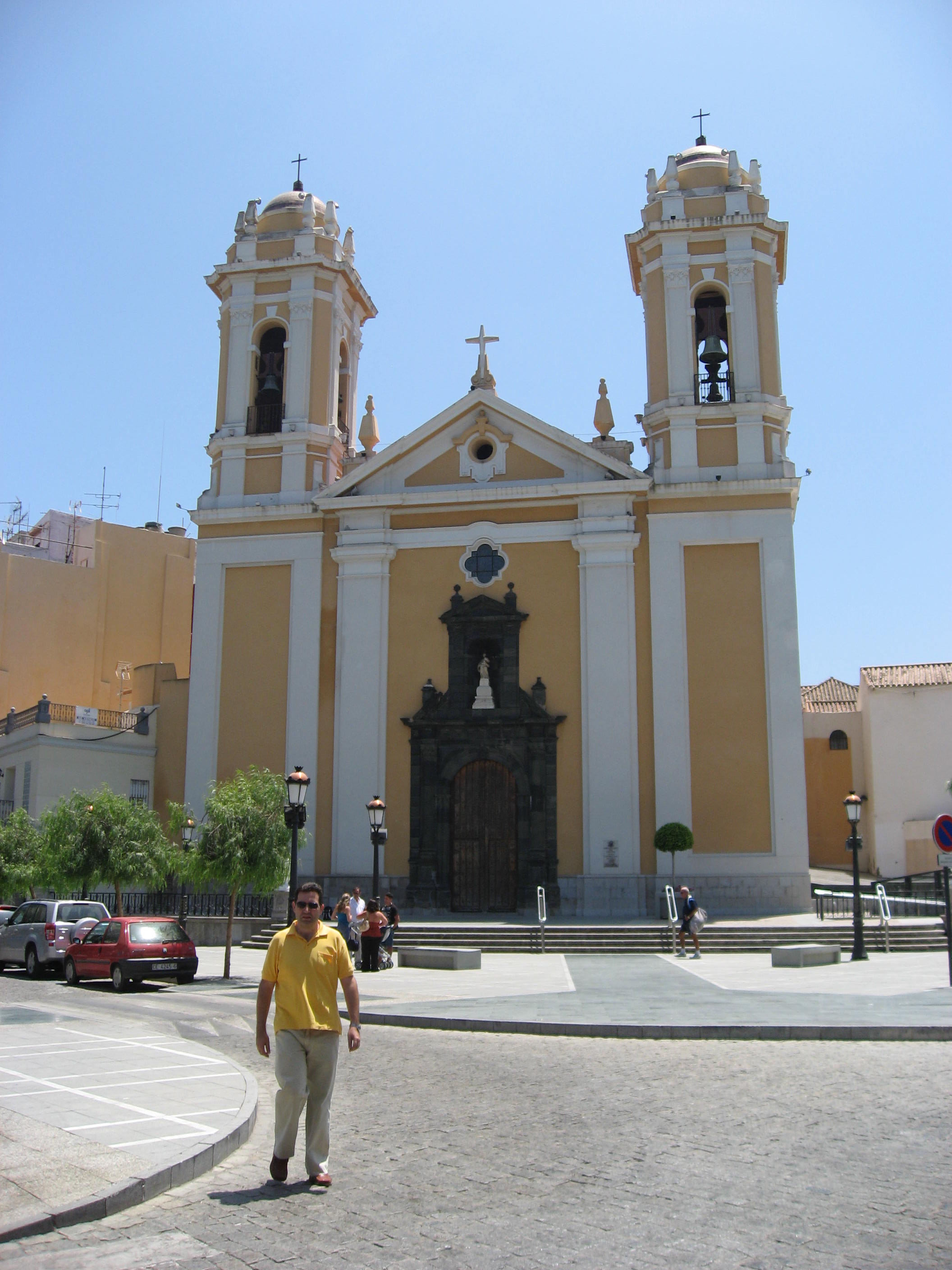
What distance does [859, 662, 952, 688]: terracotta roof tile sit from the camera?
37031mm

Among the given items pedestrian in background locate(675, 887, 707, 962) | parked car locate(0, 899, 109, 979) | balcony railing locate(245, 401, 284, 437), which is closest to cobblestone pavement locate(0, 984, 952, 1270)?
pedestrian in background locate(675, 887, 707, 962)

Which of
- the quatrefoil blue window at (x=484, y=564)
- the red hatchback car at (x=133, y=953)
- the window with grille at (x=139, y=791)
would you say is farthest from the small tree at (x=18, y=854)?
the quatrefoil blue window at (x=484, y=564)

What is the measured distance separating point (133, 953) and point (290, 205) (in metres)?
23.1

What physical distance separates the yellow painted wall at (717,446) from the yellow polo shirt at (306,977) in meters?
23.6

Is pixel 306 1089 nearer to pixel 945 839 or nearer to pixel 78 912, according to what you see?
pixel 945 839

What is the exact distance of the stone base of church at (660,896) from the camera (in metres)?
25.7

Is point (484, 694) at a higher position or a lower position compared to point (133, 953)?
higher

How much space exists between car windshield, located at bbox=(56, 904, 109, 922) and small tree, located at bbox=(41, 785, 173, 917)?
3.83 metres

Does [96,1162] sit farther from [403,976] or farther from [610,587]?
[610,587]

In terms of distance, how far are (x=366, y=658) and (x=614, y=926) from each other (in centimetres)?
923

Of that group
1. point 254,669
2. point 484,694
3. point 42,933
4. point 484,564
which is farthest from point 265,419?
point 42,933

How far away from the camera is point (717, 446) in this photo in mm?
28453

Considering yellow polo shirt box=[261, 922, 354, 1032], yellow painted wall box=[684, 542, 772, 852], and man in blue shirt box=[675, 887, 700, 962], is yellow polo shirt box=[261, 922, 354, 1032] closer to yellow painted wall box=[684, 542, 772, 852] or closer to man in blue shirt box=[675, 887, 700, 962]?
man in blue shirt box=[675, 887, 700, 962]

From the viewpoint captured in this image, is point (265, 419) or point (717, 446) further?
point (265, 419)
